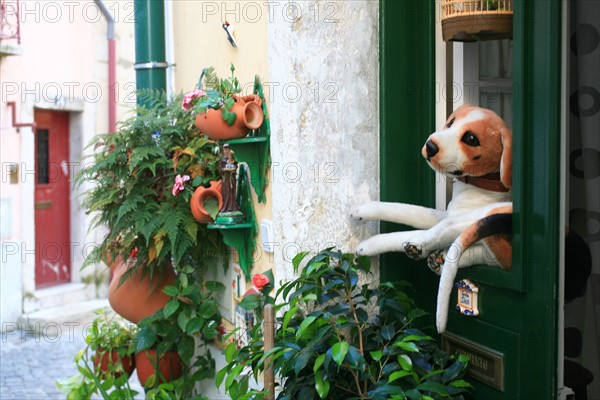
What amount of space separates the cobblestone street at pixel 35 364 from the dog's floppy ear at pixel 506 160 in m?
4.52

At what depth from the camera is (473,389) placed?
9.20 ft

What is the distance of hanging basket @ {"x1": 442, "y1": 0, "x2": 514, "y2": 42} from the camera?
2662 millimetres

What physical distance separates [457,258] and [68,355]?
21.0 ft

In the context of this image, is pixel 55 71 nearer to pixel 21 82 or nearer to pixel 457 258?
pixel 21 82

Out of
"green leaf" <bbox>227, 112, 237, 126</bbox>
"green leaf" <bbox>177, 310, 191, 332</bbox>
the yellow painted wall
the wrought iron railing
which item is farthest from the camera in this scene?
the wrought iron railing

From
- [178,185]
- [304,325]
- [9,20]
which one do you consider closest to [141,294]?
[178,185]

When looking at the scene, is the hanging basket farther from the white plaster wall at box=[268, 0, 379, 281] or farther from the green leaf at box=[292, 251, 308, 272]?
the green leaf at box=[292, 251, 308, 272]

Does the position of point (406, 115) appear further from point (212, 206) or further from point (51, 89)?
point (51, 89)

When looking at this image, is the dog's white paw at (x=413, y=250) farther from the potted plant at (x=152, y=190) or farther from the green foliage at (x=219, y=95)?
the potted plant at (x=152, y=190)

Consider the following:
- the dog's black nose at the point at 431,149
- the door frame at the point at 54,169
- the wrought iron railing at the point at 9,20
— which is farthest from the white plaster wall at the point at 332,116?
the door frame at the point at 54,169

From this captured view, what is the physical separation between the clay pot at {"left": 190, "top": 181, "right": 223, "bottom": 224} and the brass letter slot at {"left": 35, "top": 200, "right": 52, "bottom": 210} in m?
6.86

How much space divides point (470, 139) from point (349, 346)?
0.75m

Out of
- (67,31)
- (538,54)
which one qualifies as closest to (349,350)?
(538,54)

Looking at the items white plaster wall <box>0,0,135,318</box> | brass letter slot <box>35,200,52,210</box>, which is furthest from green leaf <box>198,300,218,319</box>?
brass letter slot <box>35,200,52,210</box>
